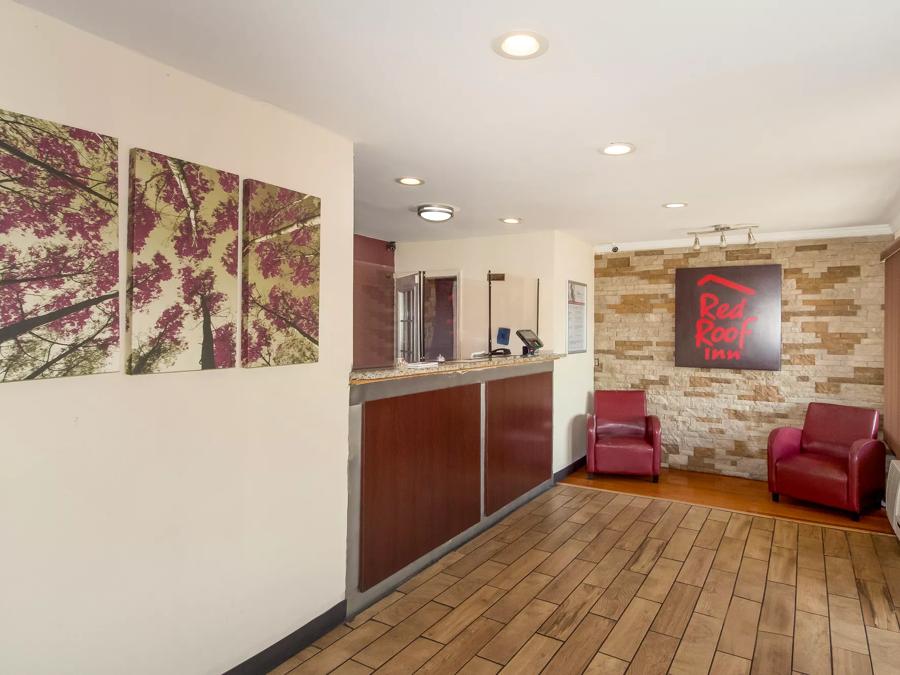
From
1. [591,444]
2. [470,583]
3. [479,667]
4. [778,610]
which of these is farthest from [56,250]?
[591,444]

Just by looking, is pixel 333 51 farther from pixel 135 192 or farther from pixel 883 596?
pixel 883 596

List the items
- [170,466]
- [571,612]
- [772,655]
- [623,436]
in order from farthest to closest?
[623,436] < [571,612] < [772,655] < [170,466]

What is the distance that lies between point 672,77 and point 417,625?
2.68 meters

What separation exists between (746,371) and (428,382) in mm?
3818

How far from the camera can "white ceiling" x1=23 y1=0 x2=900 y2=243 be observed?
1.68m

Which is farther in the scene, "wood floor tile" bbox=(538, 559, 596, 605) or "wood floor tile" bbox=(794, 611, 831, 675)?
"wood floor tile" bbox=(538, 559, 596, 605)

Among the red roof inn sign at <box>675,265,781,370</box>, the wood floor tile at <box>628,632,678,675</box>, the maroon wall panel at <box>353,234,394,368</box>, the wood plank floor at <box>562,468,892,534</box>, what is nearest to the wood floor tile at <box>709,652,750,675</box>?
the wood floor tile at <box>628,632,678,675</box>

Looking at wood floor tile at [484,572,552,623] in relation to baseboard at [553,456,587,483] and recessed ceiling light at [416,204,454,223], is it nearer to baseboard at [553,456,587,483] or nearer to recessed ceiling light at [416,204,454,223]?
baseboard at [553,456,587,483]

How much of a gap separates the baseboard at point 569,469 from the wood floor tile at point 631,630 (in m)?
2.33

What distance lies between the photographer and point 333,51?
192 centimetres

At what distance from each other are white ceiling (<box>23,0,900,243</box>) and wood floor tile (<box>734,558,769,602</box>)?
2.41 metres

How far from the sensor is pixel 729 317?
563 centimetres

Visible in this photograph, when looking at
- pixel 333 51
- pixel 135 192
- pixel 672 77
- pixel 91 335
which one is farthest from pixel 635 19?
pixel 91 335

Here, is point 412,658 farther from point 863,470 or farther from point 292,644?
point 863,470
